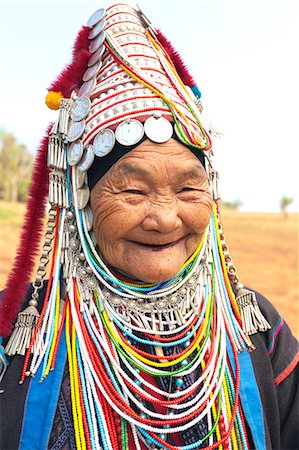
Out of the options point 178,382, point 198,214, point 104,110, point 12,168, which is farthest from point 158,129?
point 12,168

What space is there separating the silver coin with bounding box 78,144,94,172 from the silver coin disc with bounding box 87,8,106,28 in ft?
1.84

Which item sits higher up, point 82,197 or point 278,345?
point 82,197

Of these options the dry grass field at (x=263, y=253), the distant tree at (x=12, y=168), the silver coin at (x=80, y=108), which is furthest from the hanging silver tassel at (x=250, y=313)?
the distant tree at (x=12, y=168)

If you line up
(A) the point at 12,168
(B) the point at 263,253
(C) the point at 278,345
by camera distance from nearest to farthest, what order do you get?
1. (C) the point at 278,345
2. (B) the point at 263,253
3. (A) the point at 12,168

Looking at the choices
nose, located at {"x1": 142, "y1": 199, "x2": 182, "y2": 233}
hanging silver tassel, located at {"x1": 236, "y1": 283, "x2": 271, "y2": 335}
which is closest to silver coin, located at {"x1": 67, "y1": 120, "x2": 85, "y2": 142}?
nose, located at {"x1": 142, "y1": 199, "x2": 182, "y2": 233}

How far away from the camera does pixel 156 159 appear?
1634mm

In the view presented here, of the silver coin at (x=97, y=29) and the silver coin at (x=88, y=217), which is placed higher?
the silver coin at (x=97, y=29)

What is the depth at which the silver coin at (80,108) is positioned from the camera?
1773mm

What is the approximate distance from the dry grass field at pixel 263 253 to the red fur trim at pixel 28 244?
4.58m

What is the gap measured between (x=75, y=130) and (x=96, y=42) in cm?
38

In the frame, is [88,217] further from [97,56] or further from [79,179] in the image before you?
[97,56]

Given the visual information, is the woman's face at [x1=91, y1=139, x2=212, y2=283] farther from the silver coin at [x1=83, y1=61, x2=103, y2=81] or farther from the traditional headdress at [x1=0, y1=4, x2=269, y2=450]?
the silver coin at [x1=83, y1=61, x2=103, y2=81]

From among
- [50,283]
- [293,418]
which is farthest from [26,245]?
[293,418]

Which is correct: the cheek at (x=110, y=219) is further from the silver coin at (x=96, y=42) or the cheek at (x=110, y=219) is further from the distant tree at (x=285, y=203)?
the distant tree at (x=285, y=203)
